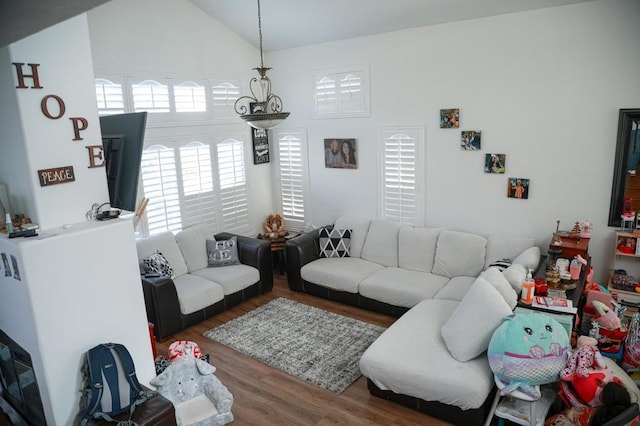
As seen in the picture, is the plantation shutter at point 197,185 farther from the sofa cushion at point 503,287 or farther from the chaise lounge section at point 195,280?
the sofa cushion at point 503,287

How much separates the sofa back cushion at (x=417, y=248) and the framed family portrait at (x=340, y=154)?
1.24m

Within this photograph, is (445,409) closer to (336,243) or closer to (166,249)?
(336,243)

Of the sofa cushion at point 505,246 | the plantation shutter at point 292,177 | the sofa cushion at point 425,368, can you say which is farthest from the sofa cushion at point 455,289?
the plantation shutter at point 292,177

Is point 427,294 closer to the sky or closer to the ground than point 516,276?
closer to the ground

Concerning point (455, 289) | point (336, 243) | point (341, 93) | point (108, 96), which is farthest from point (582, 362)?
point (108, 96)

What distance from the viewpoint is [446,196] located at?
209 inches

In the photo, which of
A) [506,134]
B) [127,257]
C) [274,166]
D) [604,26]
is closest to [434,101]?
[506,134]

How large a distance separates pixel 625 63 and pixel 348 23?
2917 mm

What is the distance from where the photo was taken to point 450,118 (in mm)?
5074

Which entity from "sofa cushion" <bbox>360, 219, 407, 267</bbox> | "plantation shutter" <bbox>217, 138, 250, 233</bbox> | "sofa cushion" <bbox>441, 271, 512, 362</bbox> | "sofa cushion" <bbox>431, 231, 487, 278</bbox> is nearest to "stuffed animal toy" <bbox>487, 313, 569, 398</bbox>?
"sofa cushion" <bbox>441, 271, 512, 362</bbox>

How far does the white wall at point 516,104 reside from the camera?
164 inches

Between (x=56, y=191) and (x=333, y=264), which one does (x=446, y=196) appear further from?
(x=56, y=191)

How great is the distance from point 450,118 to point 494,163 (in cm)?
72

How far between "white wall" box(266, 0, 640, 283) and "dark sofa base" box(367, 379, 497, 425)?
2213 mm
